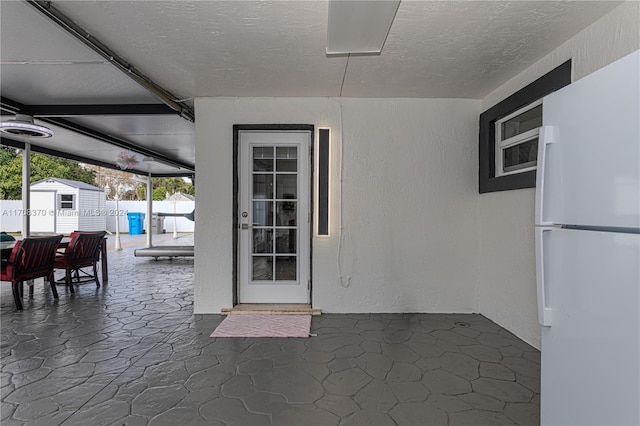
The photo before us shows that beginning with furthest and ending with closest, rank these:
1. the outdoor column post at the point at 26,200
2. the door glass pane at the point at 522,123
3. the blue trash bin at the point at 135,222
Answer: the blue trash bin at the point at 135,222, the outdoor column post at the point at 26,200, the door glass pane at the point at 522,123

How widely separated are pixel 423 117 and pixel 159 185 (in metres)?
22.3

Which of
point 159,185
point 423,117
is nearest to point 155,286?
point 423,117

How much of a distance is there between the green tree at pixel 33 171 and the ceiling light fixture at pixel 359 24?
461 inches

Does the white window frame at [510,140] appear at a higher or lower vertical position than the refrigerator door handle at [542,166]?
higher

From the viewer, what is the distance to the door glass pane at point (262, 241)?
421cm

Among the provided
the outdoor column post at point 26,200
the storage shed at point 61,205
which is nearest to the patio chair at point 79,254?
the outdoor column post at point 26,200

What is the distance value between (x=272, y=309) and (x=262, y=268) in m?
0.54

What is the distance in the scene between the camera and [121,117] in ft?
16.3

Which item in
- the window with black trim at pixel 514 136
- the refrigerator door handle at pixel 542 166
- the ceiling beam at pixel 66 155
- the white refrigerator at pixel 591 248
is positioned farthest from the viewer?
the ceiling beam at pixel 66 155

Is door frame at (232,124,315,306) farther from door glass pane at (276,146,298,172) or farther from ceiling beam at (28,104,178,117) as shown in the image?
ceiling beam at (28,104,178,117)

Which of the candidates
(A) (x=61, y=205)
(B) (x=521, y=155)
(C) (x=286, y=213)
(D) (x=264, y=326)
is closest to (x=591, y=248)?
(B) (x=521, y=155)

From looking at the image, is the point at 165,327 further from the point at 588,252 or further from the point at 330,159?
the point at 588,252

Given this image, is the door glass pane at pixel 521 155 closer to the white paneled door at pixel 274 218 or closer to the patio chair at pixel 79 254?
the white paneled door at pixel 274 218

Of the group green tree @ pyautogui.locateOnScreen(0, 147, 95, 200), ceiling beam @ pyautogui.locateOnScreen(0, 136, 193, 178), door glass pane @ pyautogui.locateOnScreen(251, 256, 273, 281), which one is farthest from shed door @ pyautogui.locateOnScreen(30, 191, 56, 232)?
door glass pane @ pyautogui.locateOnScreen(251, 256, 273, 281)
